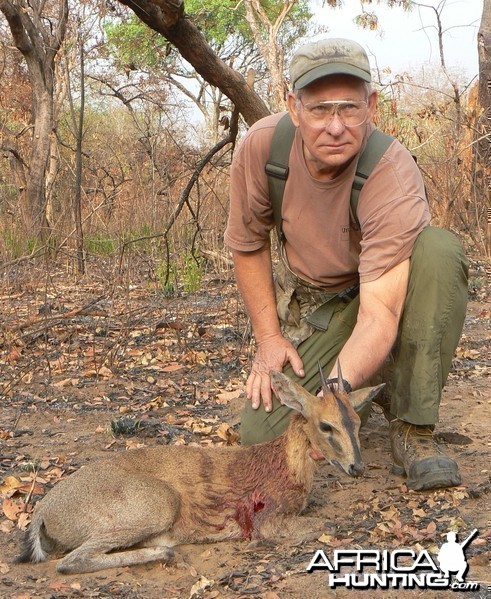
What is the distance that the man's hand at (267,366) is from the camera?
174 inches

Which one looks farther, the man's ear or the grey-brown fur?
the man's ear

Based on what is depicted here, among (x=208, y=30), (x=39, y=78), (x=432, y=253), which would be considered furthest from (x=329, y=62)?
(x=208, y=30)

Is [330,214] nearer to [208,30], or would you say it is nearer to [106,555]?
[106,555]

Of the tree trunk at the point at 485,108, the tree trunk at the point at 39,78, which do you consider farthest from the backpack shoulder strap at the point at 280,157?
the tree trunk at the point at 39,78

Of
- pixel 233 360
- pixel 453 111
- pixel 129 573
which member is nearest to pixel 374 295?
pixel 129 573

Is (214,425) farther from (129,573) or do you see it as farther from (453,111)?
(453,111)

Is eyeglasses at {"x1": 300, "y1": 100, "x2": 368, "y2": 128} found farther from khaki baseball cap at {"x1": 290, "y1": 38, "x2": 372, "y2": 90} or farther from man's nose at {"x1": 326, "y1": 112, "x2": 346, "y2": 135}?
khaki baseball cap at {"x1": 290, "y1": 38, "x2": 372, "y2": 90}

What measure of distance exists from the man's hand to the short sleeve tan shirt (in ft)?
1.49

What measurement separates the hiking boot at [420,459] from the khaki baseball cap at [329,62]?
5.97 ft

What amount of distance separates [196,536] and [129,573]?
390 mm

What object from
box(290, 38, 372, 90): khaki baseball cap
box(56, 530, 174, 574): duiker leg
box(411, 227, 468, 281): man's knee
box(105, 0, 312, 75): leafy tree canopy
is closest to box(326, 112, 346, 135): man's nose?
box(290, 38, 372, 90): khaki baseball cap

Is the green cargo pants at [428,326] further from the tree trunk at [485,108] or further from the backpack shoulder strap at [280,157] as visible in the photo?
the tree trunk at [485,108]

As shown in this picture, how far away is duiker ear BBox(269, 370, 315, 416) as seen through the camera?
369 cm

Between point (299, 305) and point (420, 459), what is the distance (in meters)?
1.18
